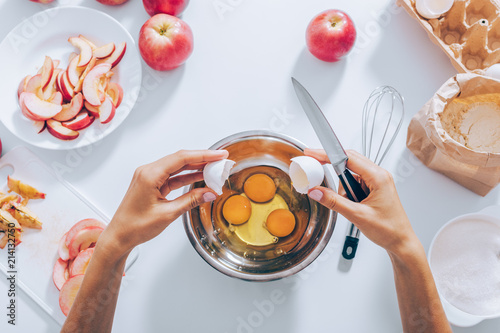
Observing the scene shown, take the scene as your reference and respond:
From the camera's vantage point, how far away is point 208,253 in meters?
0.77

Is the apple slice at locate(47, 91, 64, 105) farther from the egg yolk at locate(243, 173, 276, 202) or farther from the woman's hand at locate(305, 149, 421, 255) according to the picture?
the woman's hand at locate(305, 149, 421, 255)

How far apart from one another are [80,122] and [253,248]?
46 centimetres

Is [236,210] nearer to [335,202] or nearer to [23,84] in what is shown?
[335,202]

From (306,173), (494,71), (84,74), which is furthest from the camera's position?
(84,74)

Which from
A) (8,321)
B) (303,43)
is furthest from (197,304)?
(303,43)

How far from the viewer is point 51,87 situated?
0.94m

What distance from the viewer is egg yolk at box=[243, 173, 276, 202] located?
867mm

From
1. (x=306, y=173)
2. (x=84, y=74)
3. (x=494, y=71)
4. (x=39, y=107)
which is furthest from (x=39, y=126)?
(x=494, y=71)

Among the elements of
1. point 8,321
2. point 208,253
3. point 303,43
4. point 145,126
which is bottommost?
point 8,321

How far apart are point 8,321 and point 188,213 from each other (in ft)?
1.63

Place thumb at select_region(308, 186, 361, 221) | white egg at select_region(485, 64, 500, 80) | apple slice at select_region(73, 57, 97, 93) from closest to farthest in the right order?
thumb at select_region(308, 186, 361, 221)
white egg at select_region(485, 64, 500, 80)
apple slice at select_region(73, 57, 97, 93)

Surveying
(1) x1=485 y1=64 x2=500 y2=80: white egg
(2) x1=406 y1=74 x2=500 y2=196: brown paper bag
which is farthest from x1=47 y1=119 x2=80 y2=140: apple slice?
(1) x1=485 y1=64 x2=500 y2=80: white egg

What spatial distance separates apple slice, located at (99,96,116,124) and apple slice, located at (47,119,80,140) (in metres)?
0.07

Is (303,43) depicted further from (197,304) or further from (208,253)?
(197,304)
